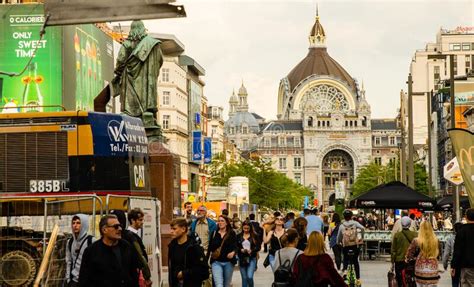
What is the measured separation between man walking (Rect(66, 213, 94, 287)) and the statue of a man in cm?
→ 1177

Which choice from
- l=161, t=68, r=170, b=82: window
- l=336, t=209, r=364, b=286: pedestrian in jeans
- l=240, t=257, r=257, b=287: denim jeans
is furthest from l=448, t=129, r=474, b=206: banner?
l=161, t=68, r=170, b=82: window

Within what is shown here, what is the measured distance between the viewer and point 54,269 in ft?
53.3

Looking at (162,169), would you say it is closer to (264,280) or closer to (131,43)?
(131,43)

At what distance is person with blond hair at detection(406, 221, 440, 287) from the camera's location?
18.4 meters

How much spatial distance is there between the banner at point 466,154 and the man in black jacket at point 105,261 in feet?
23.0

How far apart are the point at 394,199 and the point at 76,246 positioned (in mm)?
28998

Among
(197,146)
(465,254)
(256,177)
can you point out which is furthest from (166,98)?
(465,254)

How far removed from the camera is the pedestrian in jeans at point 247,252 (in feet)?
78.6

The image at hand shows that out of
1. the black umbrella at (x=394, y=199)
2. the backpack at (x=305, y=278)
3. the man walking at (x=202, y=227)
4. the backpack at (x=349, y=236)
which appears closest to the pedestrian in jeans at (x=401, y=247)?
the man walking at (x=202, y=227)

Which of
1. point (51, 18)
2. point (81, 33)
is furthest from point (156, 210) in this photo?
point (81, 33)

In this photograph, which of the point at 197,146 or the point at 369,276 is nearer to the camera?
the point at 369,276

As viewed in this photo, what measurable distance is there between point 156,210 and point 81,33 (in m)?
48.2

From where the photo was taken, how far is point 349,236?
98.7 feet

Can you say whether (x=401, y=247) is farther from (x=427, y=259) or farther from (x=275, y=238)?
(x=427, y=259)
